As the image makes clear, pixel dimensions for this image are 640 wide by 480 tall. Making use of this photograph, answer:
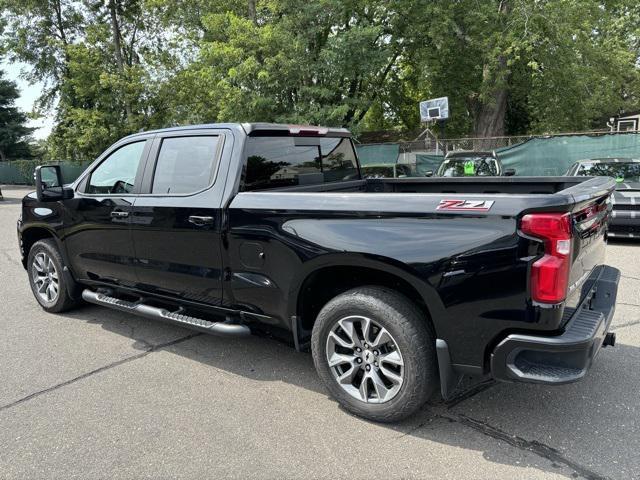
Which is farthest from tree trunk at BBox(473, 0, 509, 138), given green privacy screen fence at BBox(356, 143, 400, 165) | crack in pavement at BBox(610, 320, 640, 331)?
crack in pavement at BBox(610, 320, 640, 331)

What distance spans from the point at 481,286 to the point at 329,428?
4.33ft

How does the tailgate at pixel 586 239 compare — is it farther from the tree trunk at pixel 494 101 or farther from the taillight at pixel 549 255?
the tree trunk at pixel 494 101

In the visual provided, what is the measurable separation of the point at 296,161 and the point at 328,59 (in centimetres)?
1395

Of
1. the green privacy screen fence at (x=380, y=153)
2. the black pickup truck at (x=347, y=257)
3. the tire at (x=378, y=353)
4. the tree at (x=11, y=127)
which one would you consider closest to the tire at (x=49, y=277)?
the black pickup truck at (x=347, y=257)

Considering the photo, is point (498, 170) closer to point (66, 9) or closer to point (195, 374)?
point (195, 374)

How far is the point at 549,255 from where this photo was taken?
8.36 ft

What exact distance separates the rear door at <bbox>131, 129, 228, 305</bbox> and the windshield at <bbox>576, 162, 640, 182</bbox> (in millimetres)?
7881

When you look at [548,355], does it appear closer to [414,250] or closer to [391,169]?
[414,250]

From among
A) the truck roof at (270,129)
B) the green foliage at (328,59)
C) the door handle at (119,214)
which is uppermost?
the green foliage at (328,59)

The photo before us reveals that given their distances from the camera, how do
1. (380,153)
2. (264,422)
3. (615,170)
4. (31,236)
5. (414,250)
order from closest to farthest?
(414,250), (264,422), (31,236), (615,170), (380,153)

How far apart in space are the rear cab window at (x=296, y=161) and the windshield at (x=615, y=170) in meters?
6.46

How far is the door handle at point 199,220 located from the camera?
3.74m

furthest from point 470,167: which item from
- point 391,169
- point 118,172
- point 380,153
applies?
point 118,172

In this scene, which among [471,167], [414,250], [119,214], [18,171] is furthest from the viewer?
[18,171]
